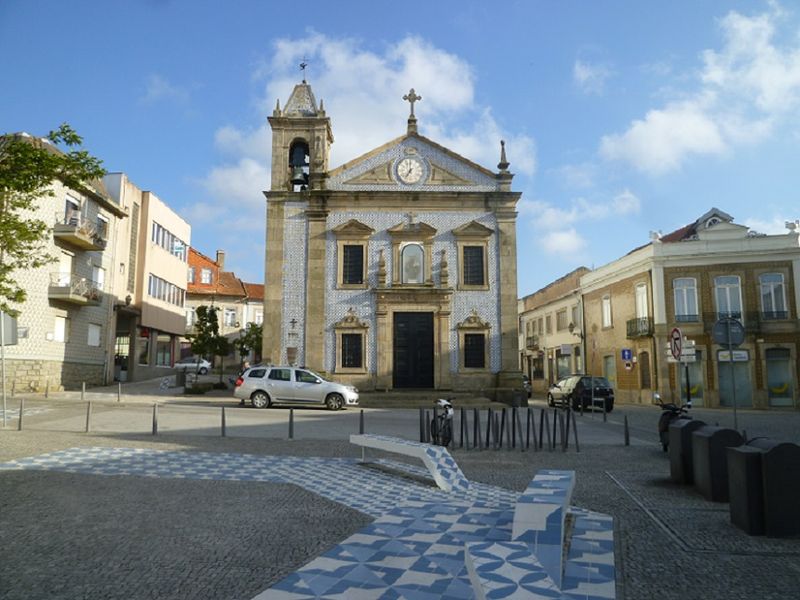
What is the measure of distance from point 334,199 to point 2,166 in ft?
58.4

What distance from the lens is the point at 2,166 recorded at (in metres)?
11.9

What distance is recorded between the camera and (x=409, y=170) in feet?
96.7

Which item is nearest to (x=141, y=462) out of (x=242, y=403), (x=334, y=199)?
(x=242, y=403)

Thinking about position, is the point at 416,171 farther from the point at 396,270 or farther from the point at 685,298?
the point at 685,298

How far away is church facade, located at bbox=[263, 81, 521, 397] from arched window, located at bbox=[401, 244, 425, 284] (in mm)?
46

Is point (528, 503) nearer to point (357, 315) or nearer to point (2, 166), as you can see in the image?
point (2, 166)

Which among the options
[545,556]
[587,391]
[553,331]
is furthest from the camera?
[553,331]

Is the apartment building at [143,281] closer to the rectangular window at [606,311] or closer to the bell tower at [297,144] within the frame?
the bell tower at [297,144]

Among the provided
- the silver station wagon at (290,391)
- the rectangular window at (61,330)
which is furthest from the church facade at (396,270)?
the rectangular window at (61,330)

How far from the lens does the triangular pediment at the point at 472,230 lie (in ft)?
A: 94.2

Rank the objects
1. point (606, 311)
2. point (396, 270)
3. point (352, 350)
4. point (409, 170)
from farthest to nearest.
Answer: point (606, 311) < point (409, 170) < point (396, 270) < point (352, 350)

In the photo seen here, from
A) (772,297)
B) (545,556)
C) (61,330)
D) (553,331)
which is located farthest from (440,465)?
(553,331)

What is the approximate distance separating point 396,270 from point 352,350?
13.7 feet

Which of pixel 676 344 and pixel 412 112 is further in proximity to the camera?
pixel 412 112
